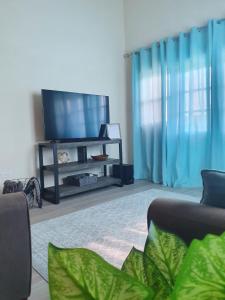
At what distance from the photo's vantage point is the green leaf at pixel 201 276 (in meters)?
0.23

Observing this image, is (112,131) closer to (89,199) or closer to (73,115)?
(73,115)

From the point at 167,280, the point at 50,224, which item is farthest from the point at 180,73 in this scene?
the point at 167,280

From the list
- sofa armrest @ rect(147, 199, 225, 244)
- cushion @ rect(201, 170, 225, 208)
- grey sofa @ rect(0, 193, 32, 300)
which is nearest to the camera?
sofa armrest @ rect(147, 199, 225, 244)

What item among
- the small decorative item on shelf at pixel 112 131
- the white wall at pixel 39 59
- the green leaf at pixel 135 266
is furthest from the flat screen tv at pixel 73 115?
the green leaf at pixel 135 266

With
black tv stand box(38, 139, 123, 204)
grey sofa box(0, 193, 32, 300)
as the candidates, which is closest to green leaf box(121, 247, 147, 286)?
grey sofa box(0, 193, 32, 300)

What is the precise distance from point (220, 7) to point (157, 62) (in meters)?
1.09

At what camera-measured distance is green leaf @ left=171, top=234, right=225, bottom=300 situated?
0.76ft

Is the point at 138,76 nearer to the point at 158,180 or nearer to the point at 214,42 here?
the point at 214,42

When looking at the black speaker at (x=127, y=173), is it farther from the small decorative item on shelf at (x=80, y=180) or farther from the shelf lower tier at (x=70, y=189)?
the small decorative item on shelf at (x=80, y=180)

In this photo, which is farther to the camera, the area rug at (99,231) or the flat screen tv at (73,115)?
the flat screen tv at (73,115)

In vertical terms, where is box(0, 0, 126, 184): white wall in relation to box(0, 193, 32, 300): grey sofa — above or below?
above

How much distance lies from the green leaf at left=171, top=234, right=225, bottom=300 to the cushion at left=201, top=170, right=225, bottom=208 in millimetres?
851

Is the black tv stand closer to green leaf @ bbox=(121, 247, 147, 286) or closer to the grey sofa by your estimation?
the grey sofa

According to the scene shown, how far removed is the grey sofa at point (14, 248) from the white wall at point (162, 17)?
3.45m
